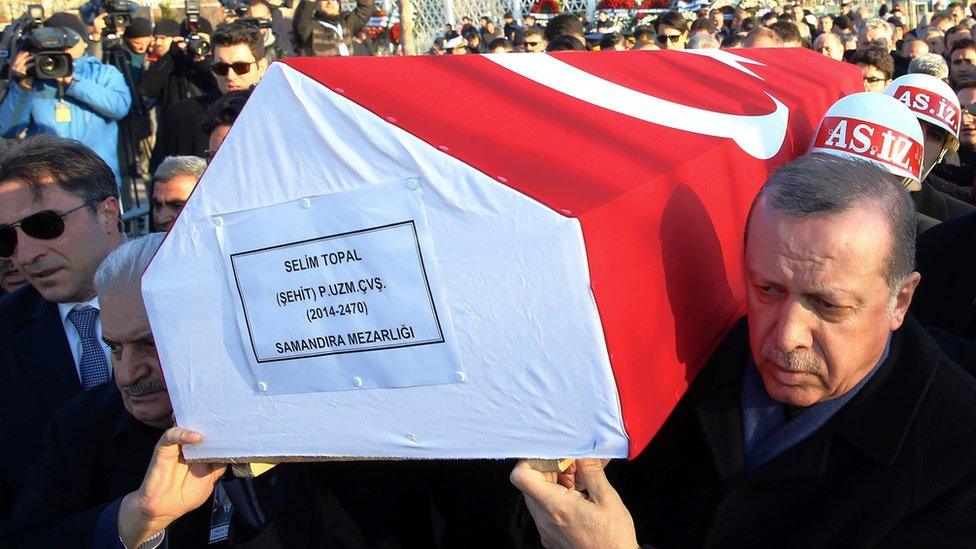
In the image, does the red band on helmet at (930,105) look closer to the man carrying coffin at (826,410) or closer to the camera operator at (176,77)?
the man carrying coffin at (826,410)

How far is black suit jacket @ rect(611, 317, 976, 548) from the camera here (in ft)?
6.31

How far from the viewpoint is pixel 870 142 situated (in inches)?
121

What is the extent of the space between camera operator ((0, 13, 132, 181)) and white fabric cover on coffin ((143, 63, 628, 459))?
434 centimetres

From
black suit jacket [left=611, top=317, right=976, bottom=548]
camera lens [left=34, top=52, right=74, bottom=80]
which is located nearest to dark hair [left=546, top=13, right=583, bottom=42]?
camera lens [left=34, top=52, right=74, bottom=80]

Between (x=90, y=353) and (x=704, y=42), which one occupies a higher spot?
(x=90, y=353)

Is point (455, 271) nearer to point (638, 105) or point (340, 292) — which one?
point (340, 292)

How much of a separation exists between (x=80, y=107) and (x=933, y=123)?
4586mm

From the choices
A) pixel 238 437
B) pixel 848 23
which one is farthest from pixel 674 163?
pixel 848 23

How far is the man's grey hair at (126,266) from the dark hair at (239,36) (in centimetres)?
321

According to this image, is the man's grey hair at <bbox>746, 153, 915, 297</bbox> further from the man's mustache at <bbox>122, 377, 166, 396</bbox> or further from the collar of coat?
the man's mustache at <bbox>122, 377, 166, 396</bbox>

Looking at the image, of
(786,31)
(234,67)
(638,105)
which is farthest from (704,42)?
(638,105)

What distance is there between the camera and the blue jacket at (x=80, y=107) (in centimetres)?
614

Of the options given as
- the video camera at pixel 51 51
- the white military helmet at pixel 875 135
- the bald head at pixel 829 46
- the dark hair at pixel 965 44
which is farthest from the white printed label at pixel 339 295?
the dark hair at pixel 965 44

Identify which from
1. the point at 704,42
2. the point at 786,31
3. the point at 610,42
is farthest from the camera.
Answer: the point at 610,42
